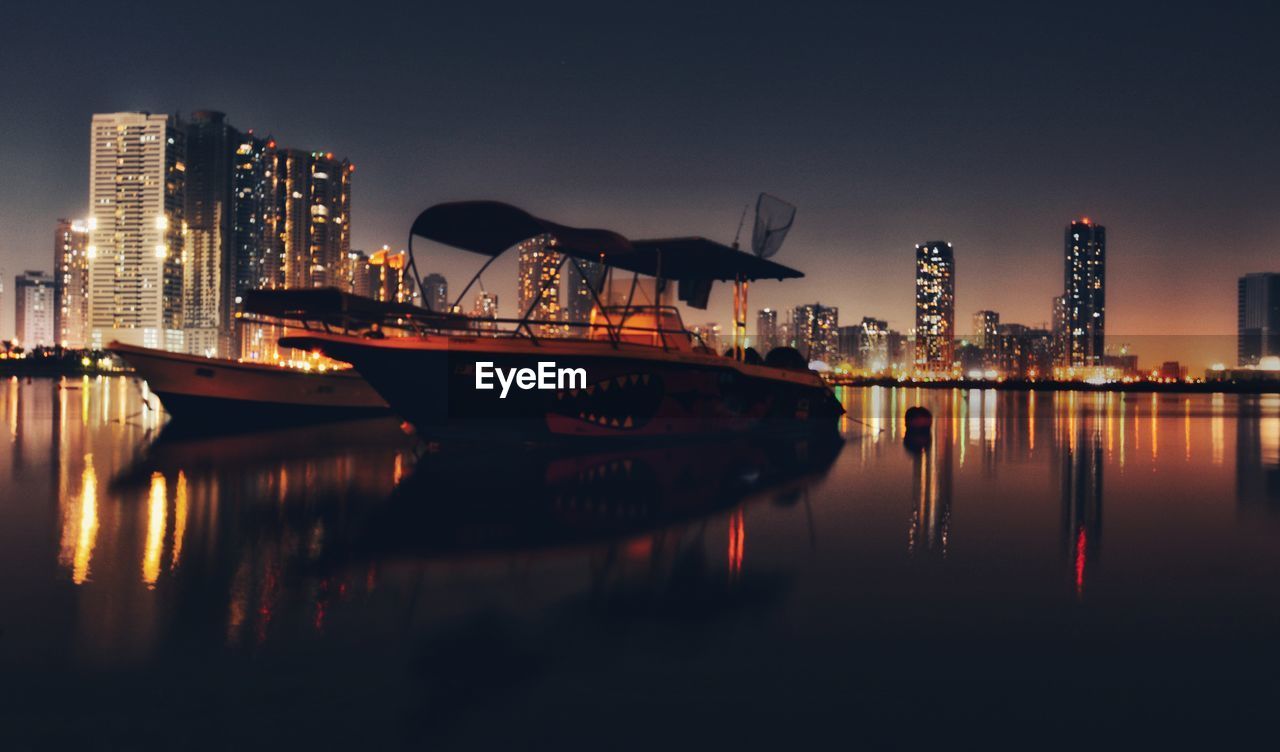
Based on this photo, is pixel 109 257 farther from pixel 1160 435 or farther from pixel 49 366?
pixel 1160 435

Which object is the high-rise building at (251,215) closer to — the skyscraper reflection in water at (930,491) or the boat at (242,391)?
the boat at (242,391)

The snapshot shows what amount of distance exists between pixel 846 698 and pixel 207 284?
668ft

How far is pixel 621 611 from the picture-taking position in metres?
6.55

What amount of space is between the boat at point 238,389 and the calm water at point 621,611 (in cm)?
1275

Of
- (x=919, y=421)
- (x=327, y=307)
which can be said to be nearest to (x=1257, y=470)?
(x=919, y=421)

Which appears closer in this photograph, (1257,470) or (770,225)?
(1257,470)

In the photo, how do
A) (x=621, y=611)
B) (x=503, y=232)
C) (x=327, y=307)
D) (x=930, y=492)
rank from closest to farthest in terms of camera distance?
(x=621, y=611), (x=930, y=492), (x=327, y=307), (x=503, y=232)

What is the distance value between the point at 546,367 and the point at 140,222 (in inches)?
8106

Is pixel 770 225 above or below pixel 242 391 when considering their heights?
Result: above

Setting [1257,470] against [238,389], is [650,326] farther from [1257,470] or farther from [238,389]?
[238,389]

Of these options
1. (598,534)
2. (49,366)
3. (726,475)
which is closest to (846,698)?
(598,534)

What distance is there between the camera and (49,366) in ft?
526

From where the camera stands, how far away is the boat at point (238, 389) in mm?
26141

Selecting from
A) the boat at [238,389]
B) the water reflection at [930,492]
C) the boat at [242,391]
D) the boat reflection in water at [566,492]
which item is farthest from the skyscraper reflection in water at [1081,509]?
the boat at [238,389]
